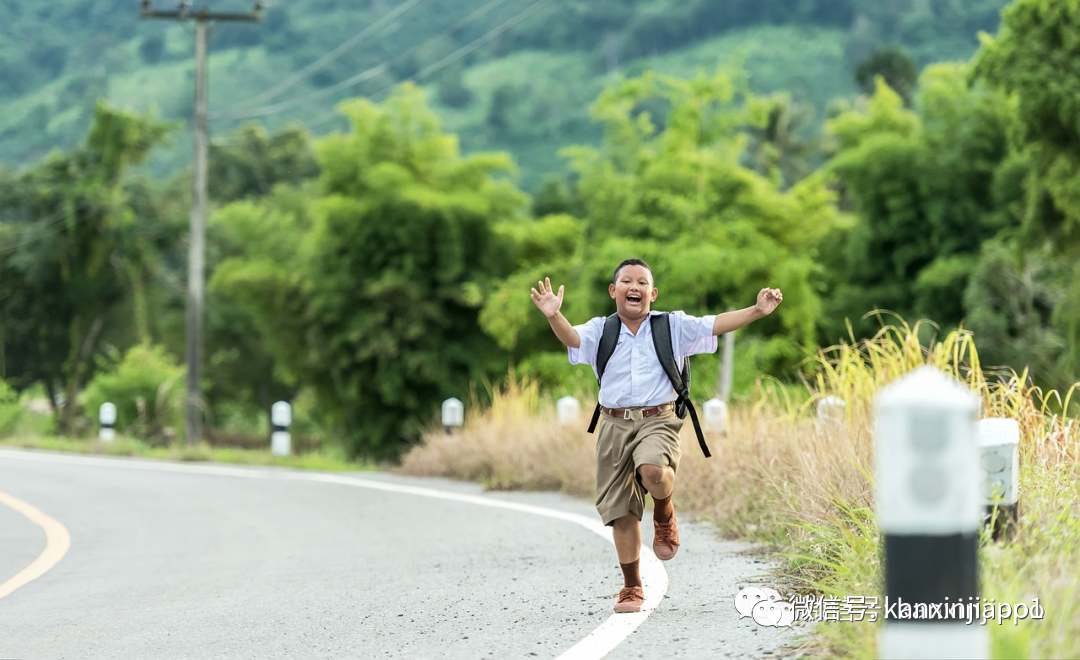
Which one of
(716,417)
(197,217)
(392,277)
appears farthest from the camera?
(392,277)

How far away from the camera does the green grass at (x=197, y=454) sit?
19.7 metres

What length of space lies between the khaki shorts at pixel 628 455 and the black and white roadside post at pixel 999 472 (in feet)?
5.11

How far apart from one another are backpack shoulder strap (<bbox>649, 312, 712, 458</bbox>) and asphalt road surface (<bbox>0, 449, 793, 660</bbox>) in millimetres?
888

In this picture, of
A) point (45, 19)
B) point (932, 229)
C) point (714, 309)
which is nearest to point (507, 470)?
point (714, 309)

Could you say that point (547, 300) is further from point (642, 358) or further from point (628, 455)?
point (628, 455)

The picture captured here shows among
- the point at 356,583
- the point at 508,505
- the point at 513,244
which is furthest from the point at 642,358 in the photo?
the point at 513,244

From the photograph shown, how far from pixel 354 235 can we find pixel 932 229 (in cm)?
1597

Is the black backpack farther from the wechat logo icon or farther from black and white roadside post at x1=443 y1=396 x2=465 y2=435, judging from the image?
black and white roadside post at x1=443 y1=396 x2=465 y2=435

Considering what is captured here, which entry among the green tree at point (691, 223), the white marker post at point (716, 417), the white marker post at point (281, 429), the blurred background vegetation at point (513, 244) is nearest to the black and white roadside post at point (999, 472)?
the white marker post at point (716, 417)

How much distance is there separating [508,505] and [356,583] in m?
4.73

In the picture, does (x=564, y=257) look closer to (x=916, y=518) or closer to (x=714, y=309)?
(x=714, y=309)

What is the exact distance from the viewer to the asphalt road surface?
218 inches

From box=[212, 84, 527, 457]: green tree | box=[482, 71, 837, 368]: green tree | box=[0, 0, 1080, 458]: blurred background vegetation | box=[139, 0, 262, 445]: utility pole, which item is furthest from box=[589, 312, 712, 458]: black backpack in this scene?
box=[212, 84, 527, 457]: green tree

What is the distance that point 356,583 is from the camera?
7.53 meters
